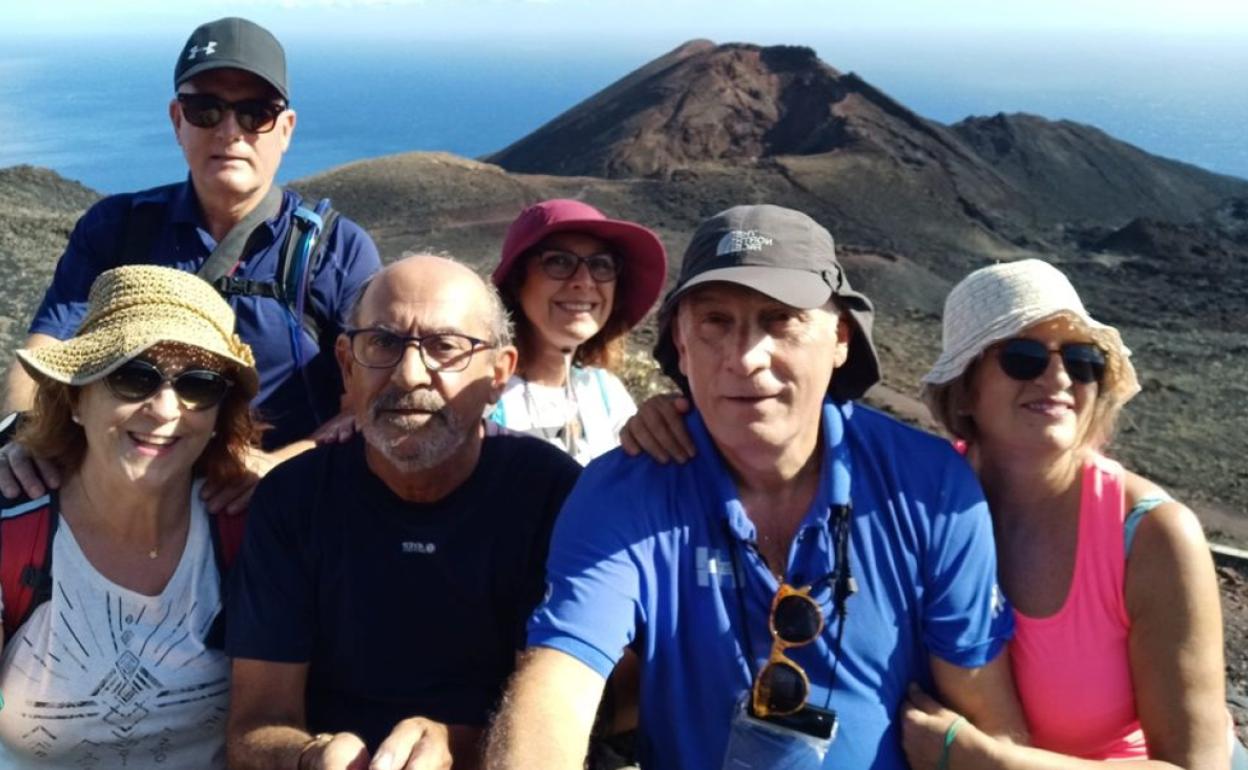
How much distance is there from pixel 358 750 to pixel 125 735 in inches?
30.2

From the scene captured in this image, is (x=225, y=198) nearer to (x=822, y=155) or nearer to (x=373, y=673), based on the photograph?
(x=373, y=673)

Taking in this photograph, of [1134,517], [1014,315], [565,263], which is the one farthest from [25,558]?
[1134,517]

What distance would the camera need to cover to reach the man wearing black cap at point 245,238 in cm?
396

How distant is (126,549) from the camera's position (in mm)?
3148

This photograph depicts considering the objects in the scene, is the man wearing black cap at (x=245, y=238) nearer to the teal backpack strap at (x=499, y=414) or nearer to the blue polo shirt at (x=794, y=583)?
the teal backpack strap at (x=499, y=414)

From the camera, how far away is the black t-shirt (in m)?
3.06

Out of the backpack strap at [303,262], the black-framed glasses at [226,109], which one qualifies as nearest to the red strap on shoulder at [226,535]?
the backpack strap at [303,262]

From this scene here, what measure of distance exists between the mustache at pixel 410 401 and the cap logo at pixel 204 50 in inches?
64.9

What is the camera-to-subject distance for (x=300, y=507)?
3.10 metres

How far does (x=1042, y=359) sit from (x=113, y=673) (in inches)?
99.1

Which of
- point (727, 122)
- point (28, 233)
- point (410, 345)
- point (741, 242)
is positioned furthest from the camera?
point (727, 122)

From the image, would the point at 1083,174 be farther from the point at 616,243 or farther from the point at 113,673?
the point at 113,673

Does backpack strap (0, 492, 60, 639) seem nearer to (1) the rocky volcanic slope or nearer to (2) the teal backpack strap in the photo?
(2) the teal backpack strap

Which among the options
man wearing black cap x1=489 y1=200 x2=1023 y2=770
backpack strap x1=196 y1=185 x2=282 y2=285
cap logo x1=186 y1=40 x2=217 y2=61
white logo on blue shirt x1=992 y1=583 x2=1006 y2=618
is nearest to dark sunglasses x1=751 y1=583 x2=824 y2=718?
man wearing black cap x1=489 y1=200 x2=1023 y2=770
